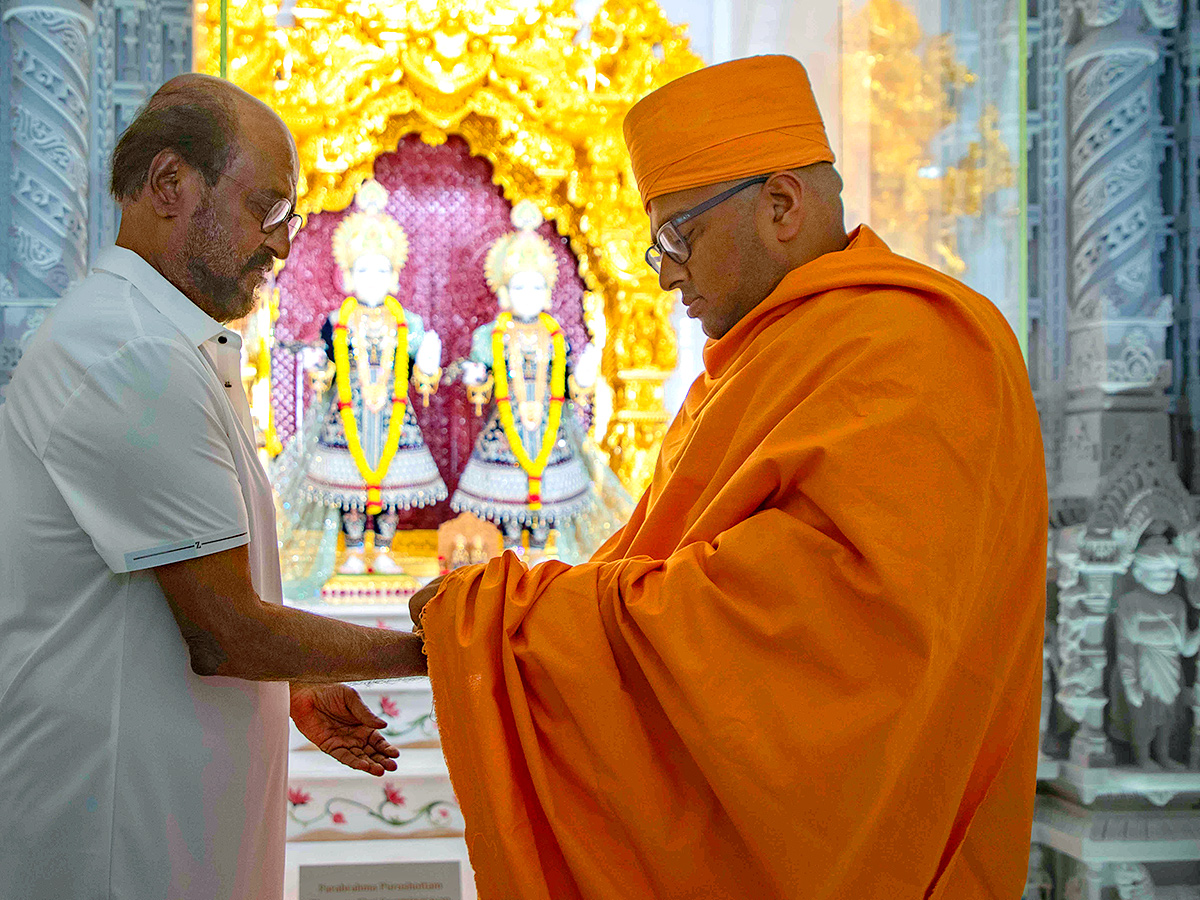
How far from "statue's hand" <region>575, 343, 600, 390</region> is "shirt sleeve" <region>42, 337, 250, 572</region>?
3663mm

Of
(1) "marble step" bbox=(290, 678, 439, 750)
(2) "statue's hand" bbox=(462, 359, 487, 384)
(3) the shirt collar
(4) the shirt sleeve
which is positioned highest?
(2) "statue's hand" bbox=(462, 359, 487, 384)

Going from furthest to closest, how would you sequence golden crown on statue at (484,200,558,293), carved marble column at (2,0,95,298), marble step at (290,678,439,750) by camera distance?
1. golden crown on statue at (484,200,558,293)
2. marble step at (290,678,439,750)
3. carved marble column at (2,0,95,298)

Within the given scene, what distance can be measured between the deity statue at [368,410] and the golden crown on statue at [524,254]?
498mm

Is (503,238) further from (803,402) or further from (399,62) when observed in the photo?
(803,402)

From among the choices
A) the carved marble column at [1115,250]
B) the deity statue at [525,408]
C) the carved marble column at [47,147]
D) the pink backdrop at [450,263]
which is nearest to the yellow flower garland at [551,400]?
the deity statue at [525,408]

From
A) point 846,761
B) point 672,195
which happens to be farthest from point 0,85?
point 846,761

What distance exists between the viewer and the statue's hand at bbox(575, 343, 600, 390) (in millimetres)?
4996

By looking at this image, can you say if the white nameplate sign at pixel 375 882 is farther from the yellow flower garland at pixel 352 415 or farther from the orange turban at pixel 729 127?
the orange turban at pixel 729 127

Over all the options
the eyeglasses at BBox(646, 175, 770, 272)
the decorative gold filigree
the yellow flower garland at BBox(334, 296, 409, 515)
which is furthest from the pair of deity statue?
the eyeglasses at BBox(646, 175, 770, 272)

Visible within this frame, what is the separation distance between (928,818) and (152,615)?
115 cm

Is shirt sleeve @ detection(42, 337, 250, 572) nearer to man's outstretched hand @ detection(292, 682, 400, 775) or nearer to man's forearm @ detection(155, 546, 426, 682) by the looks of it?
man's forearm @ detection(155, 546, 426, 682)

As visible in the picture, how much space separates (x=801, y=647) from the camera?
1412 mm

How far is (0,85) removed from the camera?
3170 millimetres

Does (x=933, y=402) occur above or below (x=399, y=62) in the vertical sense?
below
